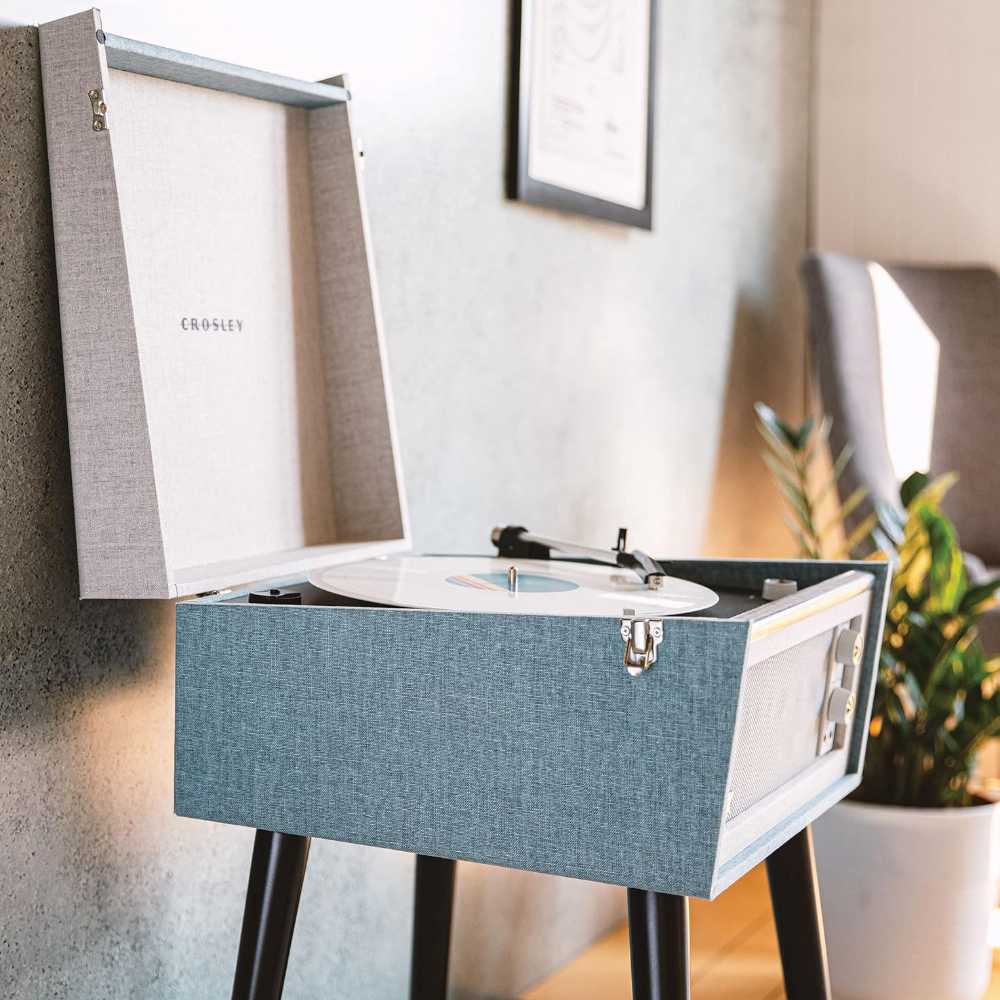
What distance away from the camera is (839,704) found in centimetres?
110

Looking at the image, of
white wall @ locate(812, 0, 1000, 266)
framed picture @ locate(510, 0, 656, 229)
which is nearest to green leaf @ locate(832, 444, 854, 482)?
framed picture @ locate(510, 0, 656, 229)

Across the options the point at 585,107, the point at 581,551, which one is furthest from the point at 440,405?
the point at 585,107

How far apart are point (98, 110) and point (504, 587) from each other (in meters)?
0.47

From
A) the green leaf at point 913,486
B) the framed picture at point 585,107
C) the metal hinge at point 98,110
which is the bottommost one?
the green leaf at point 913,486

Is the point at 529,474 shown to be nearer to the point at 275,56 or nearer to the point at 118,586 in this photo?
the point at 275,56

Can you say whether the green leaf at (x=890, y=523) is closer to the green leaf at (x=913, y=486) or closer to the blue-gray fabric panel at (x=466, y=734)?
the green leaf at (x=913, y=486)

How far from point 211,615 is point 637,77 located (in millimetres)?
1210

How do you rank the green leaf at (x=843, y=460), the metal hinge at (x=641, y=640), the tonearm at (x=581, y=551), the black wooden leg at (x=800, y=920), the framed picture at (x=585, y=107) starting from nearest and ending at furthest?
the metal hinge at (x=641, y=640)
the tonearm at (x=581, y=551)
the black wooden leg at (x=800, y=920)
the framed picture at (x=585, y=107)
the green leaf at (x=843, y=460)

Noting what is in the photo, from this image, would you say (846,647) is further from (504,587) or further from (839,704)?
(504,587)

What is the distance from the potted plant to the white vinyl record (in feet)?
2.19

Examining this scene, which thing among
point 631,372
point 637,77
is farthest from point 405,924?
Answer: point 637,77

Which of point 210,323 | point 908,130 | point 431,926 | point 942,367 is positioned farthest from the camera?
point 908,130

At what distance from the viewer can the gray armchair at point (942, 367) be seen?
2.15 metres

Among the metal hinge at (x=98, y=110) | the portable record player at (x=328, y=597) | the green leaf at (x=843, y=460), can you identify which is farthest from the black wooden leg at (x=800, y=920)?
the green leaf at (x=843, y=460)
